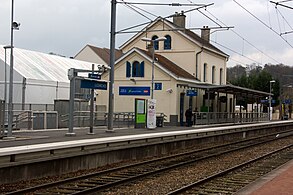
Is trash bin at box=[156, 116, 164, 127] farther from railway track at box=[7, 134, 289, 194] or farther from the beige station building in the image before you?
railway track at box=[7, 134, 289, 194]

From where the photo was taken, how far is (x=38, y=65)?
1722 inches

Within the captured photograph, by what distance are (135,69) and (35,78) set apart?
966 centimetres

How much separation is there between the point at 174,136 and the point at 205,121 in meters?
20.4

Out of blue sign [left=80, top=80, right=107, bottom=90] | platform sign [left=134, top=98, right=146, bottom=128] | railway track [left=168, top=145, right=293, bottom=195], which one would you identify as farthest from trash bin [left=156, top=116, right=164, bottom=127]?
railway track [left=168, top=145, right=293, bottom=195]

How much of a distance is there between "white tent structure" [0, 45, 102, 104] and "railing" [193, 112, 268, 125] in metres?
11.8

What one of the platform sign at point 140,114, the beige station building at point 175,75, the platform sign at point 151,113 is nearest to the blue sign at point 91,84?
the platform sign at point 151,113

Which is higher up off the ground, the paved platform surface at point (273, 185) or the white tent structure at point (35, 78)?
the white tent structure at point (35, 78)

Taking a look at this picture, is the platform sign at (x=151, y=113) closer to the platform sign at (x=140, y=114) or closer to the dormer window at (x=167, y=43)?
the platform sign at (x=140, y=114)

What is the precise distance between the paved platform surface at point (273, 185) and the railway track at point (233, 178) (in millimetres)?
517

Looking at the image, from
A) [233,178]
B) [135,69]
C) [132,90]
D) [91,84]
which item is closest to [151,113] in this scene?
[132,90]

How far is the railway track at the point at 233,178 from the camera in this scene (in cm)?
1218

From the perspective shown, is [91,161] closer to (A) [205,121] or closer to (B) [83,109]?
(B) [83,109]

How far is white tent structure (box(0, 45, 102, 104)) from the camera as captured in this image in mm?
38156

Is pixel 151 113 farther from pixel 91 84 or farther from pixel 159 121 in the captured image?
pixel 91 84
